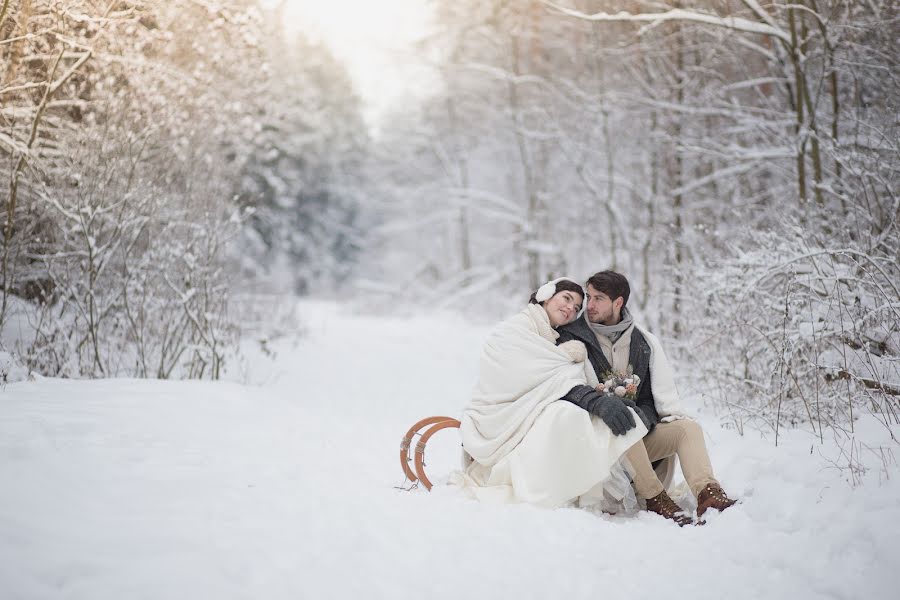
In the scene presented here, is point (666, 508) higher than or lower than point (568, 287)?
lower

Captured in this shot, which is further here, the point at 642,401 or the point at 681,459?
the point at 642,401

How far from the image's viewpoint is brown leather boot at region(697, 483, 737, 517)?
3408mm

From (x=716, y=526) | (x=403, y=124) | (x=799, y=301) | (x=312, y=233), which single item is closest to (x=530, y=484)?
(x=716, y=526)

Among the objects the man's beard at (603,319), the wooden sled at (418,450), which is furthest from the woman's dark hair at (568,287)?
the wooden sled at (418,450)

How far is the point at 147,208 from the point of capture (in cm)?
653

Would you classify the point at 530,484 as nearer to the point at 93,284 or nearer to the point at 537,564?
the point at 537,564

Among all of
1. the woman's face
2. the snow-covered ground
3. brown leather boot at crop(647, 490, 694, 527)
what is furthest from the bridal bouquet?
the snow-covered ground

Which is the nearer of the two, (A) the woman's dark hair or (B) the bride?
(B) the bride

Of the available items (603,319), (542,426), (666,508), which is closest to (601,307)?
(603,319)

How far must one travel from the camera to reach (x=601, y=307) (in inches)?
158

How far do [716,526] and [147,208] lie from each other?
19.7 feet

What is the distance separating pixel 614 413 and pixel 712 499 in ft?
2.26

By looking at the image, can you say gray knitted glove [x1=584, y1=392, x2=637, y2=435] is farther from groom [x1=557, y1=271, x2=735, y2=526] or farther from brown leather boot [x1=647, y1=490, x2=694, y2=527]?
brown leather boot [x1=647, y1=490, x2=694, y2=527]

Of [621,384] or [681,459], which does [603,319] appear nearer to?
[621,384]
